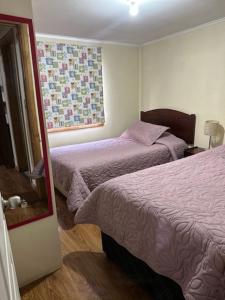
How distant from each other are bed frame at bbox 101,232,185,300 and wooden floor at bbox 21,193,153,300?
0.18 feet

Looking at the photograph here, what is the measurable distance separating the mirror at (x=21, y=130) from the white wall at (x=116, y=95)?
80.2 inches

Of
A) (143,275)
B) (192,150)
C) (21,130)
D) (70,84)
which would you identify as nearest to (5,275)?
(21,130)

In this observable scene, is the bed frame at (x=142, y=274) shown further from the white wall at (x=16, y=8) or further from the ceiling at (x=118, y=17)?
the ceiling at (x=118, y=17)

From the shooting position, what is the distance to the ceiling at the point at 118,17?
220 cm

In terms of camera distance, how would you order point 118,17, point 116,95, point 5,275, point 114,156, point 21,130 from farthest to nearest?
point 116,95, point 114,156, point 118,17, point 21,130, point 5,275

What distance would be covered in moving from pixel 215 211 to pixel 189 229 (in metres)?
0.25

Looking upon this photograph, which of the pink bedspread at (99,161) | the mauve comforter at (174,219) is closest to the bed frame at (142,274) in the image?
the mauve comforter at (174,219)

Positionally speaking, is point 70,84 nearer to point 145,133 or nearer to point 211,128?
point 145,133

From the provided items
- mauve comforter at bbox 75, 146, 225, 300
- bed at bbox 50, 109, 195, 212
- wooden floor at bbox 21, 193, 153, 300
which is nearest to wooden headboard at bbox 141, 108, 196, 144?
bed at bbox 50, 109, 195, 212

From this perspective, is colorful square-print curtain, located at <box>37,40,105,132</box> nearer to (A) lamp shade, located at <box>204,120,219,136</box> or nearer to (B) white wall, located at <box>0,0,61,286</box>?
(A) lamp shade, located at <box>204,120,219,136</box>

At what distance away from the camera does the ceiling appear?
7.21ft

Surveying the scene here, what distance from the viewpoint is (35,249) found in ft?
5.58

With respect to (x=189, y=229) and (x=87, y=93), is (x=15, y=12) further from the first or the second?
(x=87, y=93)

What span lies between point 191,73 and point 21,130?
2681 mm
